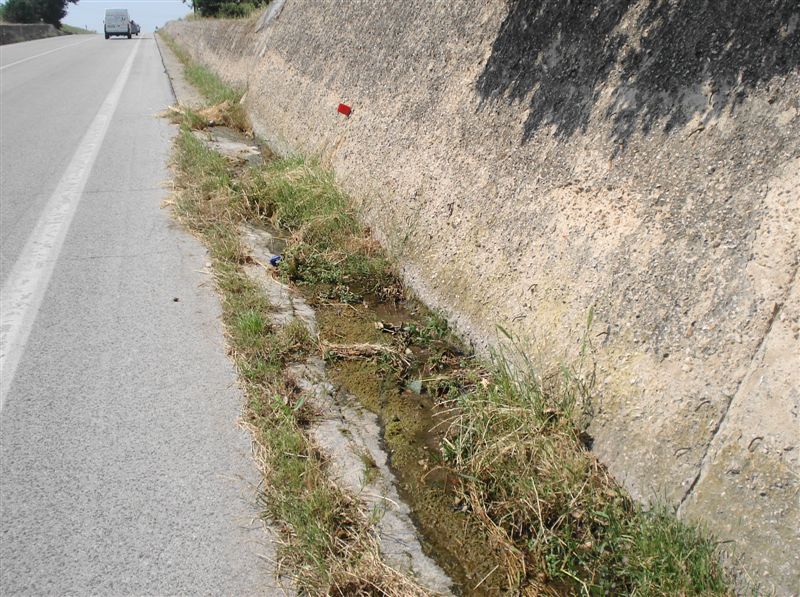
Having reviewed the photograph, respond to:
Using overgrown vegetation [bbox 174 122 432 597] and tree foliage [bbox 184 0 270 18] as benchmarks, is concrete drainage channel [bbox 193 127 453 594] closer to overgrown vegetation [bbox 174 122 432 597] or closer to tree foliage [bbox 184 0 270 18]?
overgrown vegetation [bbox 174 122 432 597]

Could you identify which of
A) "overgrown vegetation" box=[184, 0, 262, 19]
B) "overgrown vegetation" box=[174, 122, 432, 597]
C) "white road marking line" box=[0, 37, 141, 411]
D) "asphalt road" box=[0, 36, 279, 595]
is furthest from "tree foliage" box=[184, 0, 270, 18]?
"overgrown vegetation" box=[174, 122, 432, 597]

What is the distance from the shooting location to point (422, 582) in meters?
2.51

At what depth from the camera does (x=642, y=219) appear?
3.23 m

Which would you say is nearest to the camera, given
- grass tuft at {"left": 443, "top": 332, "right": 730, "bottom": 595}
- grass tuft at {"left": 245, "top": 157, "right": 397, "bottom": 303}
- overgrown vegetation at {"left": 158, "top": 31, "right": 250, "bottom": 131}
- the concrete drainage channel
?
grass tuft at {"left": 443, "top": 332, "right": 730, "bottom": 595}

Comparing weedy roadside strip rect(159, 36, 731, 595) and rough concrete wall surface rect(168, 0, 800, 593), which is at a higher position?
rough concrete wall surface rect(168, 0, 800, 593)

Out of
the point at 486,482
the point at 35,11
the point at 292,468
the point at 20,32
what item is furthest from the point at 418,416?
the point at 35,11

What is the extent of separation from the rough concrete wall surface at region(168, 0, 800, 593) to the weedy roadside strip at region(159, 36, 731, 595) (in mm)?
159

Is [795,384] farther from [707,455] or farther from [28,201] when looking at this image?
[28,201]

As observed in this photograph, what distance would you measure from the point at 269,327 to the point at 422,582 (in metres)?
2.21

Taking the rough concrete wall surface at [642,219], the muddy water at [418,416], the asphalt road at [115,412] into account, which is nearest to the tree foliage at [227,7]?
the asphalt road at [115,412]

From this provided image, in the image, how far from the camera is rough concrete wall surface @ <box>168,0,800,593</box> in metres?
2.52

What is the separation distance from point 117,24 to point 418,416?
58643 millimetres

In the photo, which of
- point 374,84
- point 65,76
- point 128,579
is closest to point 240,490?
point 128,579

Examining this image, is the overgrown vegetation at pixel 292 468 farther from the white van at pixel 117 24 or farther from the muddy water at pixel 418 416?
the white van at pixel 117 24
